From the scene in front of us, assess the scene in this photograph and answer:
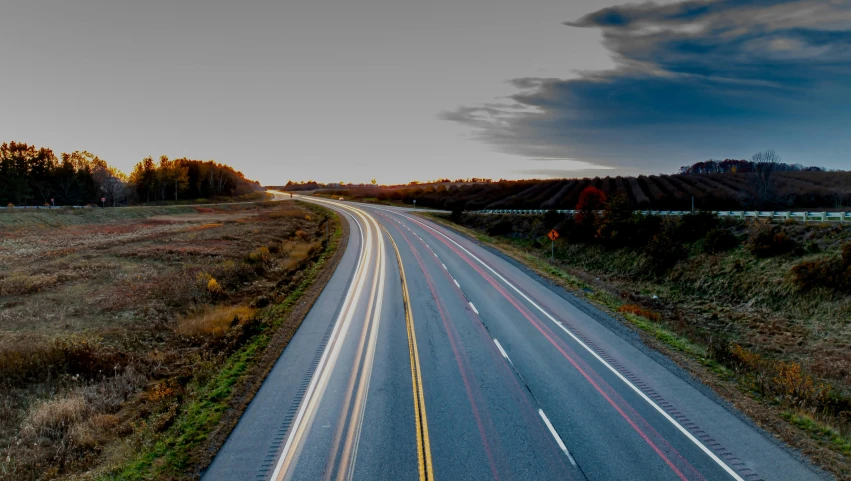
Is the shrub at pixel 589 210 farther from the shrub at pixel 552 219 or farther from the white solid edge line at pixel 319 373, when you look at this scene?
the white solid edge line at pixel 319 373

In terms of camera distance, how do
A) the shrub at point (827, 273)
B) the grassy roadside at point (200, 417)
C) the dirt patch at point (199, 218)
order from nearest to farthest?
the grassy roadside at point (200, 417) < the shrub at point (827, 273) < the dirt patch at point (199, 218)

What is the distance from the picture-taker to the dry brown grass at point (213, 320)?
19.1m

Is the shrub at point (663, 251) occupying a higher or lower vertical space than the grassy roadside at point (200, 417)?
higher

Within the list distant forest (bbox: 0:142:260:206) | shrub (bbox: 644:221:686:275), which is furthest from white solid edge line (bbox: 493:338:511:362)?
distant forest (bbox: 0:142:260:206)

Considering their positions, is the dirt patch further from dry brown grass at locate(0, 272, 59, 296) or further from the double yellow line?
the double yellow line

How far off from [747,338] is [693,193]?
194 feet

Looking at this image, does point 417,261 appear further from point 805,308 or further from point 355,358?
point 805,308

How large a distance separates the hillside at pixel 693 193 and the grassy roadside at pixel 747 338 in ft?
46.2

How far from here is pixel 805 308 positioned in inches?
889

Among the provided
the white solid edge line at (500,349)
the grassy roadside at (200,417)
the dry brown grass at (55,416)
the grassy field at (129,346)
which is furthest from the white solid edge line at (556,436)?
the dry brown grass at (55,416)

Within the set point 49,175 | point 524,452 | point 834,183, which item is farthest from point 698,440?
point 49,175

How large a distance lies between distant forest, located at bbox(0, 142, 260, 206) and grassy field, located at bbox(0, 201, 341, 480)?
6997 cm

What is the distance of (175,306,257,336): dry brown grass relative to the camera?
19125 mm

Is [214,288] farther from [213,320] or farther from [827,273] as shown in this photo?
[827,273]
